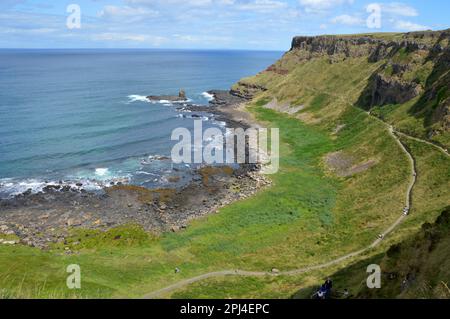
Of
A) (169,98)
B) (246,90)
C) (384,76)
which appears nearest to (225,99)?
(246,90)

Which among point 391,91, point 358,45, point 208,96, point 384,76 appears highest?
point 358,45

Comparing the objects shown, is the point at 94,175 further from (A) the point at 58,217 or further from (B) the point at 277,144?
(B) the point at 277,144

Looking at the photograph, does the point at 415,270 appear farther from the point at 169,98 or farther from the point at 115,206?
the point at 169,98

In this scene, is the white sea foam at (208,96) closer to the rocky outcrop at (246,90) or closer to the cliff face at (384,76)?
the rocky outcrop at (246,90)

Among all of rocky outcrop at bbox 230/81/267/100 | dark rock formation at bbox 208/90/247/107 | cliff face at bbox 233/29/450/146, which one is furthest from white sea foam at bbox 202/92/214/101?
Result: cliff face at bbox 233/29/450/146

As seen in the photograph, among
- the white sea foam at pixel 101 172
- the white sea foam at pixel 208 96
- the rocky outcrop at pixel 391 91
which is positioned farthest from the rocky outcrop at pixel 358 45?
the white sea foam at pixel 101 172

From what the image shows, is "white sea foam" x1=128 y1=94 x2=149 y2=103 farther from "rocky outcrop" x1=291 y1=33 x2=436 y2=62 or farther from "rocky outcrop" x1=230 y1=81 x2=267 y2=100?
"rocky outcrop" x1=291 y1=33 x2=436 y2=62
